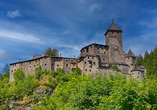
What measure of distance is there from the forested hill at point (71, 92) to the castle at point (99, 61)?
8.75 ft

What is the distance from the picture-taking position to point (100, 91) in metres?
20.2

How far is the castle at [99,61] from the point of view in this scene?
56469 mm

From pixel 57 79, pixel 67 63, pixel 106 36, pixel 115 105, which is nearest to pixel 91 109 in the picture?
pixel 115 105

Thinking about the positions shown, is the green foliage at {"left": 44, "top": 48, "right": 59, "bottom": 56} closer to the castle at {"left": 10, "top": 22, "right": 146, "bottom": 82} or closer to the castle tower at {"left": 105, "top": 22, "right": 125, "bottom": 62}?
the castle at {"left": 10, "top": 22, "right": 146, "bottom": 82}

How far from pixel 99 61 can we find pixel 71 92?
31.8 m

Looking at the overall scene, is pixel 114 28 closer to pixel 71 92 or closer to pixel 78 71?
pixel 78 71

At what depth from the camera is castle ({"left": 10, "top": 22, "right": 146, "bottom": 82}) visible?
5647 cm

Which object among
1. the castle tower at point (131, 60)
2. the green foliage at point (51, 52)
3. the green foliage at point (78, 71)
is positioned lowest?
the green foliage at point (78, 71)

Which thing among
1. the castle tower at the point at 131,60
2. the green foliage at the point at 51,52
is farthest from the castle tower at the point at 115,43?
the green foliage at the point at 51,52

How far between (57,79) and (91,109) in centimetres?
3684

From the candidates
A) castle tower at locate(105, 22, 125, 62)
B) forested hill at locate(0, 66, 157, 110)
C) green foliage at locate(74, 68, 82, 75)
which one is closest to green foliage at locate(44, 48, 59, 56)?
forested hill at locate(0, 66, 157, 110)

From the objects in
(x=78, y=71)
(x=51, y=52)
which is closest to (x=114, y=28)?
(x=78, y=71)

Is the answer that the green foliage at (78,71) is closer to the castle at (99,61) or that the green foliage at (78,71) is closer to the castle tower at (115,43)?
the castle at (99,61)

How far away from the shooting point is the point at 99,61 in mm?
59250
